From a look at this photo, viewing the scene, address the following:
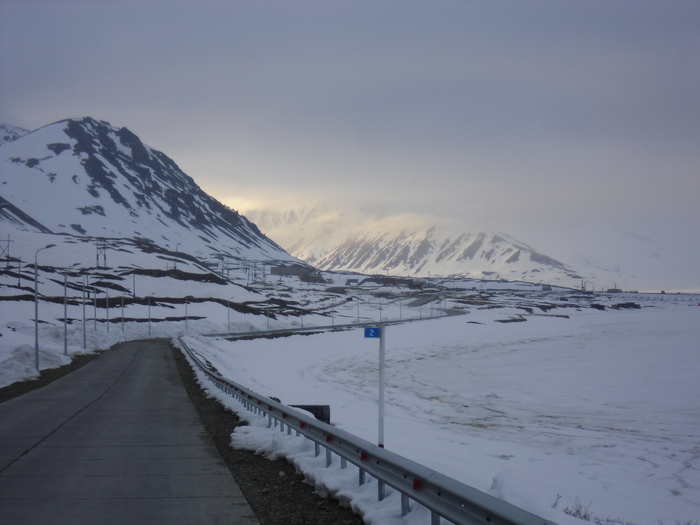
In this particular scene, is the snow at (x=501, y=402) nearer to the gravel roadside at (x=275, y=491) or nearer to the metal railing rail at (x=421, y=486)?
the gravel roadside at (x=275, y=491)

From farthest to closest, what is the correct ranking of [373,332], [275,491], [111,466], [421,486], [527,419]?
[527,419] → [111,466] → [373,332] → [275,491] → [421,486]

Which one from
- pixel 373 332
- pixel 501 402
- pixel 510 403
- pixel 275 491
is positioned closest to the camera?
pixel 275 491

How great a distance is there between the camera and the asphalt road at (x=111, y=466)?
7.12 metres

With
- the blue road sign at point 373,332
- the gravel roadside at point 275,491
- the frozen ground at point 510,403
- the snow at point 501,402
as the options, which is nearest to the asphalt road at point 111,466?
the gravel roadside at point 275,491

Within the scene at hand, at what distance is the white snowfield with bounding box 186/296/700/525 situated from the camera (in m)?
11.2

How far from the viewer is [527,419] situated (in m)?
23.5

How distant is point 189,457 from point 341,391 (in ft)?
70.8

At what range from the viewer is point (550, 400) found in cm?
2825

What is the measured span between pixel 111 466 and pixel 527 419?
1820cm

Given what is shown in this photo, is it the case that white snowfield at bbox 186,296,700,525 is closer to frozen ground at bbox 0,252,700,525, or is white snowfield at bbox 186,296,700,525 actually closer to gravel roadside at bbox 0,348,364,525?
frozen ground at bbox 0,252,700,525

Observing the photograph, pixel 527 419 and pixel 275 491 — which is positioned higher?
pixel 275 491

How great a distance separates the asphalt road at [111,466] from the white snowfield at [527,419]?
54.6 inches

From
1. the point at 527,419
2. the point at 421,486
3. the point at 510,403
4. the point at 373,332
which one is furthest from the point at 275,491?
the point at 510,403

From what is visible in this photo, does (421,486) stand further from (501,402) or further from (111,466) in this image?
(501,402)
